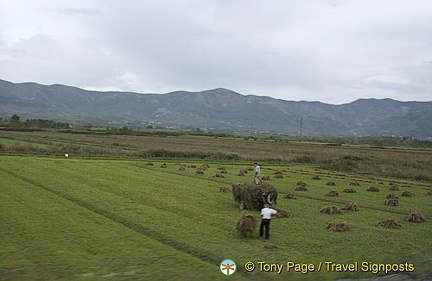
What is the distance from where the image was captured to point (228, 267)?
43.3 ft

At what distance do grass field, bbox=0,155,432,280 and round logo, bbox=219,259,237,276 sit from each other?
0.18 m

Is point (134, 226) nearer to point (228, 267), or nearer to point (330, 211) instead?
point (228, 267)

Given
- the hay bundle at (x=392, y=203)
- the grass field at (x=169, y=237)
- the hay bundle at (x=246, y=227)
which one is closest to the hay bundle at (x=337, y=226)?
the grass field at (x=169, y=237)

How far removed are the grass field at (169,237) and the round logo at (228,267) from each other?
183 mm

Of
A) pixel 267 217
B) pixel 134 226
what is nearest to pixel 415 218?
pixel 267 217

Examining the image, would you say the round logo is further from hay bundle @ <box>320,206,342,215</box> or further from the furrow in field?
hay bundle @ <box>320,206,342,215</box>

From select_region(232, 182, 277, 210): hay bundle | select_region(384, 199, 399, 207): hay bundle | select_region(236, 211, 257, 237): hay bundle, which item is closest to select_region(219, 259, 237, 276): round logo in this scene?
select_region(236, 211, 257, 237): hay bundle

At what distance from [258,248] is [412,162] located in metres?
52.8

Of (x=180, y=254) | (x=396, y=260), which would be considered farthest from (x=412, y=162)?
(x=180, y=254)

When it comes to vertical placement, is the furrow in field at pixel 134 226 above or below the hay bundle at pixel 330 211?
below

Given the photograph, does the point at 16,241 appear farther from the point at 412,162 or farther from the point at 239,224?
the point at 412,162

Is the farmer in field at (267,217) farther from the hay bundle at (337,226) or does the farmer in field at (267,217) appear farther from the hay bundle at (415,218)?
the hay bundle at (415,218)

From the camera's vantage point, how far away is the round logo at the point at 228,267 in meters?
12.9

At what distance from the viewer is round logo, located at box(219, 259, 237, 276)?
1292cm
